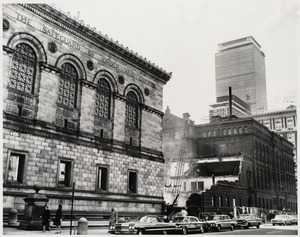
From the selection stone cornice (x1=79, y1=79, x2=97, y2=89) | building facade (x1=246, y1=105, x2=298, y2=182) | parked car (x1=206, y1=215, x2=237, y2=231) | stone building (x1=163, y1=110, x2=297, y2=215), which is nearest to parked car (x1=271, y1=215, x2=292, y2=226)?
building facade (x1=246, y1=105, x2=298, y2=182)

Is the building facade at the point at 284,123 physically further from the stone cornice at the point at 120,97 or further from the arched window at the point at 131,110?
the stone cornice at the point at 120,97

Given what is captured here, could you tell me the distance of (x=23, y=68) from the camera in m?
18.4

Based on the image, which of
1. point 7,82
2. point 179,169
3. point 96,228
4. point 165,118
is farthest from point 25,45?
point 165,118

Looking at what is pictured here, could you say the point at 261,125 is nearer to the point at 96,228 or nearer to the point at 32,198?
the point at 96,228

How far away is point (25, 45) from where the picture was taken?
60.9 ft

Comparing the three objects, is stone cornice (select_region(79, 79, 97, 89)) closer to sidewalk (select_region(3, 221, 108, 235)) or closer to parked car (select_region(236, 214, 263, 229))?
sidewalk (select_region(3, 221, 108, 235))

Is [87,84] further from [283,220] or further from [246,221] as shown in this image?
[283,220]

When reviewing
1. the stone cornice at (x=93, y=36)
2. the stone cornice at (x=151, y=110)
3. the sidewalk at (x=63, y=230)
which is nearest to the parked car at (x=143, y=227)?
the sidewalk at (x=63, y=230)

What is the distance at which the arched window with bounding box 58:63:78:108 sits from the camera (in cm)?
→ 2066

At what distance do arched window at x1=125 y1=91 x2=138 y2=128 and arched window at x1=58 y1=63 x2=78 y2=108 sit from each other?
5.11 meters

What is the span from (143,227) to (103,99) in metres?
10.3

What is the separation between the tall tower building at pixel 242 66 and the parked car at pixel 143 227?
33.8ft

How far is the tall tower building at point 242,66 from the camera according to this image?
20.0 m

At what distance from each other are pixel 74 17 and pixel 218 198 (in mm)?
22831
